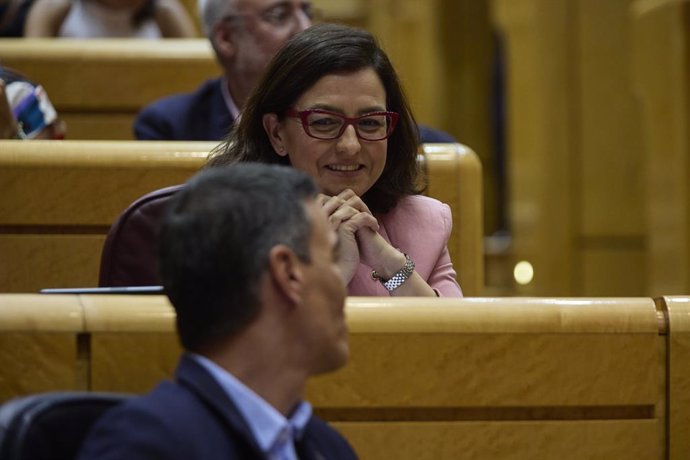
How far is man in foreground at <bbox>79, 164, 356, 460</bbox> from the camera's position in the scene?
1282 mm

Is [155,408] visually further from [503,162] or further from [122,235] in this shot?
[503,162]

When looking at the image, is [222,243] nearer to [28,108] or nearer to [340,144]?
[340,144]

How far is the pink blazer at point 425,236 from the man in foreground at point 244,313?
2.53 feet

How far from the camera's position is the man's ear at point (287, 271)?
52.0 inches

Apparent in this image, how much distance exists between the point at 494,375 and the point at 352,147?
52cm

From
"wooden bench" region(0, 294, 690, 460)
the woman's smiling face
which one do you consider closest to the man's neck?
"wooden bench" region(0, 294, 690, 460)

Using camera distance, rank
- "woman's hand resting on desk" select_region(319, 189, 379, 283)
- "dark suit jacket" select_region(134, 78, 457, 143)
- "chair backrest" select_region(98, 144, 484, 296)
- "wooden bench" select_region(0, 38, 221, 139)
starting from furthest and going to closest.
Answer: "wooden bench" select_region(0, 38, 221, 139) < "dark suit jacket" select_region(134, 78, 457, 143) < "chair backrest" select_region(98, 144, 484, 296) < "woman's hand resting on desk" select_region(319, 189, 379, 283)

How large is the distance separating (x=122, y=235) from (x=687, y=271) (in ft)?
6.78

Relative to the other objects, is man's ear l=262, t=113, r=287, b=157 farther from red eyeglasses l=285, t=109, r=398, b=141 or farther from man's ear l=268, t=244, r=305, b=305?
man's ear l=268, t=244, r=305, b=305

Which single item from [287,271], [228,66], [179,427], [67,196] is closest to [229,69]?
[228,66]

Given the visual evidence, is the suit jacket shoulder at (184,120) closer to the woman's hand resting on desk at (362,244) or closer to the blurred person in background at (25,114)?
the blurred person in background at (25,114)

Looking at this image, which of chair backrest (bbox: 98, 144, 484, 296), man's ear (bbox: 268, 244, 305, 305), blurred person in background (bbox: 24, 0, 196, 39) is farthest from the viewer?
blurred person in background (bbox: 24, 0, 196, 39)

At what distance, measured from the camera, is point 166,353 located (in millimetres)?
1592

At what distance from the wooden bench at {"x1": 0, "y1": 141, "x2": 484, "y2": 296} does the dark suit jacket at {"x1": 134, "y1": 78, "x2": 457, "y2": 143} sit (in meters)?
0.58
